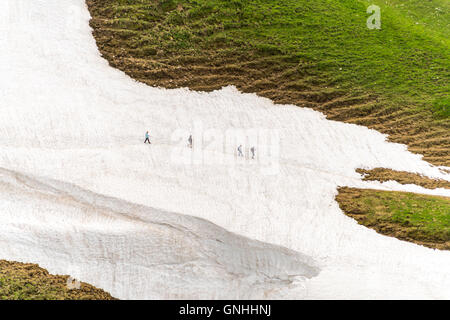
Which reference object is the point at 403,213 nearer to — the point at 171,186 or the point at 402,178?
the point at 402,178

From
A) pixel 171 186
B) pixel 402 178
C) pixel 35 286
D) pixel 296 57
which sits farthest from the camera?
pixel 296 57

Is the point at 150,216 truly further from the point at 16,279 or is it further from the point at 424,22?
the point at 424,22

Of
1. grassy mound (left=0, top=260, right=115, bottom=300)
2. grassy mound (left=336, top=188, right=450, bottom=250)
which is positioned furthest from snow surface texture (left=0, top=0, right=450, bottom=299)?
grassy mound (left=336, top=188, right=450, bottom=250)

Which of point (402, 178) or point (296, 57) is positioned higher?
point (296, 57)

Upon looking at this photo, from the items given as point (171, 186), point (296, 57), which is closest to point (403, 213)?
point (171, 186)

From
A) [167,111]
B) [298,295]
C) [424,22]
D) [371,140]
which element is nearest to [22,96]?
[167,111]

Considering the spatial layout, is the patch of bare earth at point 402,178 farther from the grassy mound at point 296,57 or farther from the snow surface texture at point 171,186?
the grassy mound at point 296,57

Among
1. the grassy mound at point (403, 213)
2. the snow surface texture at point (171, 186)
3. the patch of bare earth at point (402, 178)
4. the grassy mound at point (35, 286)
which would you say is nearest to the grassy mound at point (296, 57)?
the snow surface texture at point (171, 186)
